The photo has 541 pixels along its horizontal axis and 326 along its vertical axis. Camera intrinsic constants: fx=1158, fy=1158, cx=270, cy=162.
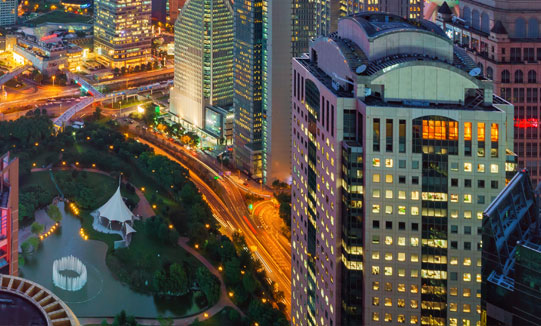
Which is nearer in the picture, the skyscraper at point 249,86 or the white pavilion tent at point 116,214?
the white pavilion tent at point 116,214

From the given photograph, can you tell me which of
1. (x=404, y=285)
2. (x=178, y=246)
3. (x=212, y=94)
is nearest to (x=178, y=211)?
(x=178, y=246)

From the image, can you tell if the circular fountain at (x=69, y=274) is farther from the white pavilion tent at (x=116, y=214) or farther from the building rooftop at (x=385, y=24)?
the building rooftop at (x=385, y=24)

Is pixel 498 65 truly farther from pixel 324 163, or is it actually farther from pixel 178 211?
pixel 178 211

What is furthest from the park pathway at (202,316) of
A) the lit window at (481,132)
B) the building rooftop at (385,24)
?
the lit window at (481,132)

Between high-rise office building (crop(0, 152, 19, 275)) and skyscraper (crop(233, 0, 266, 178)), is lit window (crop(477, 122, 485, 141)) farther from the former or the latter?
skyscraper (crop(233, 0, 266, 178))

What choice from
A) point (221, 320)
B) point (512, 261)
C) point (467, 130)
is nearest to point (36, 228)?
point (221, 320)

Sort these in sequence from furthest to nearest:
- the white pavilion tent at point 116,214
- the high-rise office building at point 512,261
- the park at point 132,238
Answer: the white pavilion tent at point 116,214
the park at point 132,238
the high-rise office building at point 512,261
